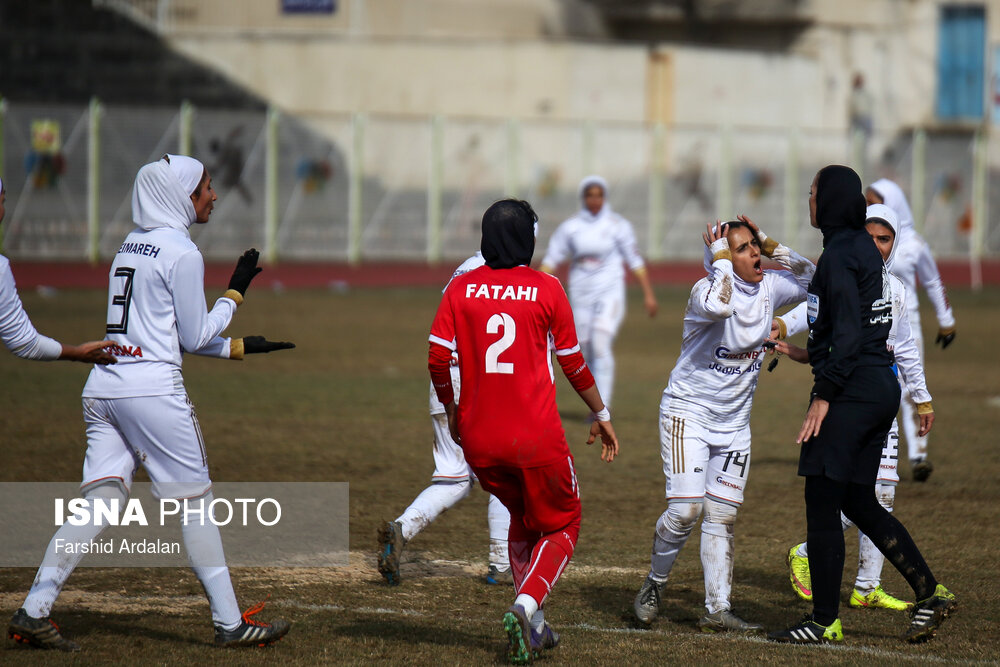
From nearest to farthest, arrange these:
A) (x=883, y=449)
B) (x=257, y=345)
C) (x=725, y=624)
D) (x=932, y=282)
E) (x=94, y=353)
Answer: (x=94, y=353)
(x=257, y=345)
(x=725, y=624)
(x=883, y=449)
(x=932, y=282)

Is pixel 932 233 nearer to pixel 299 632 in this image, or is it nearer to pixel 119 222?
pixel 119 222

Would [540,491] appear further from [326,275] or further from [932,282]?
[326,275]

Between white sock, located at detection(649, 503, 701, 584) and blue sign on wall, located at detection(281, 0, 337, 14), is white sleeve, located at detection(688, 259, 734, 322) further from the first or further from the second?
blue sign on wall, located at detection(281, 0, 337, 14)

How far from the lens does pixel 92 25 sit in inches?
1415

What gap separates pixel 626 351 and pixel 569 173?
16361 millimetres

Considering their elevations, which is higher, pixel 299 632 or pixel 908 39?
pixel 908 39

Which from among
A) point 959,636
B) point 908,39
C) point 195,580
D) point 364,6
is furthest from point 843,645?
point 908,39

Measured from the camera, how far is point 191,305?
18.3 feet

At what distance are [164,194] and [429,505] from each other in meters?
2.38

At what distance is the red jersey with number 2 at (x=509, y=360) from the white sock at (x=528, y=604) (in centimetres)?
55

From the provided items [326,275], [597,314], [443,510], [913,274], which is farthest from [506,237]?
[326,275]

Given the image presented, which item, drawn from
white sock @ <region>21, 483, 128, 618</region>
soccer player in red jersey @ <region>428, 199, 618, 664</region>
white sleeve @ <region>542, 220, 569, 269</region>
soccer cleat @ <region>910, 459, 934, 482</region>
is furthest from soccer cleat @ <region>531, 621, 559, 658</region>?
white sleeve @ <region>542, 220, 569, 269</region>

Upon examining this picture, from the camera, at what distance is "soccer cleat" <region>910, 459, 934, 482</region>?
9711 millimetres

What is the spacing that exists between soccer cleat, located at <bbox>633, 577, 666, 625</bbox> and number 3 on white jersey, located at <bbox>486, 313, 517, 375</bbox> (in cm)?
154
